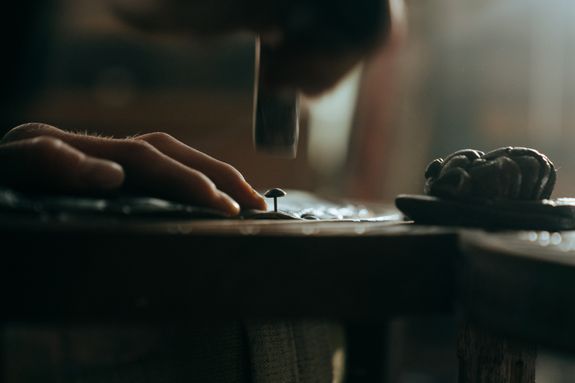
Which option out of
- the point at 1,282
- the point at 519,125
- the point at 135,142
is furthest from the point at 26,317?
the point at 519,125

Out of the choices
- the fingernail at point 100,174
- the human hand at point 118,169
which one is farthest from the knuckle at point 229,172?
the fingernail at point 100,174

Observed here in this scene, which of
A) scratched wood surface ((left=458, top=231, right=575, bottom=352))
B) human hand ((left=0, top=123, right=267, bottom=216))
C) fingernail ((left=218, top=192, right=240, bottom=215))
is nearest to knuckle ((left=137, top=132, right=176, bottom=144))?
human hand ((left=0, top=123, right=267, bottom=216))

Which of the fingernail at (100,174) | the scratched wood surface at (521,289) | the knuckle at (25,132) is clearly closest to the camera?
the scratched wood surface at (521,289)

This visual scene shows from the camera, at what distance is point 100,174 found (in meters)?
0.63

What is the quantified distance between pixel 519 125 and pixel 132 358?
2.73 meters

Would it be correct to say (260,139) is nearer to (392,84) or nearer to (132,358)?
(132,358)

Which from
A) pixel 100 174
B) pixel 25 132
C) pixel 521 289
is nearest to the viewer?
pixel 521 289

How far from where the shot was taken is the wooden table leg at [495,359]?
0.71m

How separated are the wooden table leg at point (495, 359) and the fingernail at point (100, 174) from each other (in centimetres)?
40

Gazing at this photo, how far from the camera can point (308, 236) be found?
1.84 ft

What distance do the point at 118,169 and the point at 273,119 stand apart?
0.26m

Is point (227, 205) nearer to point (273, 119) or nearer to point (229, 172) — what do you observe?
point (229, 172)

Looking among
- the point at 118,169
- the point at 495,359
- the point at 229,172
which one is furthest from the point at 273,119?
the point at 495,359

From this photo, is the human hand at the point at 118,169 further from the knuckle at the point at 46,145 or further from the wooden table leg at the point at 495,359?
the wooden table leg at the point at 495,359
